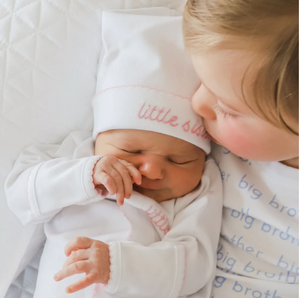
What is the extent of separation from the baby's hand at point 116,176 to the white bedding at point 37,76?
0.23 metres

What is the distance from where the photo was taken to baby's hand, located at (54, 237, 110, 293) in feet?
2.33

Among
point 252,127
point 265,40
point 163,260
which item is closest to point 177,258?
point 163,260

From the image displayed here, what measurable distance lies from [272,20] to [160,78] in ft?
1.06

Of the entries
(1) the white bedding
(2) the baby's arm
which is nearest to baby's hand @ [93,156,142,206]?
(2) the baby's arm

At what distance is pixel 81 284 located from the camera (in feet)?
2.28

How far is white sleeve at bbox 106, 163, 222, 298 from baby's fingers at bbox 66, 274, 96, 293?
0.16 ft

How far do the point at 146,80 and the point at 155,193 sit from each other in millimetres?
246

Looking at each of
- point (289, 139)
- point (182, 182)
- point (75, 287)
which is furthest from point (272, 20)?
point (75, 287)

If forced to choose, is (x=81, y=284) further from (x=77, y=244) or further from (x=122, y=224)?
(x=122, y=224)

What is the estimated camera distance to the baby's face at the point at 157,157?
84 centimetres

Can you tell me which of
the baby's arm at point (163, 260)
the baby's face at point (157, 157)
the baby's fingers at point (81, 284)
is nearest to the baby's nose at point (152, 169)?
the baby's face at point (157, 157)

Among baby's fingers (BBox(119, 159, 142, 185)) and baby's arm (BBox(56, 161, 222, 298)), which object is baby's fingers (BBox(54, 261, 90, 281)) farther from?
baby's fingers (BBox(119, 159, 142, 185))

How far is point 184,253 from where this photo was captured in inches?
31.4


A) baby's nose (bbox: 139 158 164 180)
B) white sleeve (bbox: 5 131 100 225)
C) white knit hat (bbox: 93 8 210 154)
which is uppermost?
white knit hat (bbox: 93 8 210 154)
